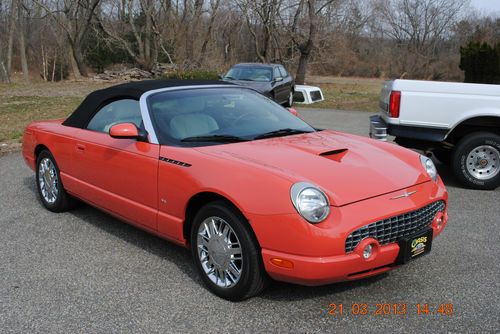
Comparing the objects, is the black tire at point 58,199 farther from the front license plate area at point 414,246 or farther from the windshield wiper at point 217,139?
the front license plate area at point 414,246

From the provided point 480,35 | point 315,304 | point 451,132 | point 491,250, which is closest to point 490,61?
point 480,35

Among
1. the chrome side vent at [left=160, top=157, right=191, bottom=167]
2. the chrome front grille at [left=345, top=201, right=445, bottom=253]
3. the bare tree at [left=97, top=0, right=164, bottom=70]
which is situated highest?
Result: the bare tree at [left=97, top=0, right=164, bottom=70]

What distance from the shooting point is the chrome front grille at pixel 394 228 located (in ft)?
9.78

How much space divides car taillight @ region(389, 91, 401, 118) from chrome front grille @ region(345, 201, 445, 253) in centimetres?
324

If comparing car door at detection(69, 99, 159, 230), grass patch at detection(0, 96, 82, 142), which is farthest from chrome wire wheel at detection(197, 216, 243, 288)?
grass patch at detection(0, 96, 82, 142)

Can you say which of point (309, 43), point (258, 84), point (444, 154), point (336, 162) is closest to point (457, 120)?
point (444, 154)

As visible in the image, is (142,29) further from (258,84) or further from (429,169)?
(429,169)

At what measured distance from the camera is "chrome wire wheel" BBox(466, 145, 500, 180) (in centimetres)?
640

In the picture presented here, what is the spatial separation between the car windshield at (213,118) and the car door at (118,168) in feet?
0.69

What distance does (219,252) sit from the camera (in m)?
3.39

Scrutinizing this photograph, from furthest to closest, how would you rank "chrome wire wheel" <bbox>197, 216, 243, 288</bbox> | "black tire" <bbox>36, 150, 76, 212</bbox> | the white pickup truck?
the white pickup truck, "black tire" <bbox>36, 150, 76, 212</bbox>, "chrome wire wheel" <bbox>197, 216, 243, 288</bbox>

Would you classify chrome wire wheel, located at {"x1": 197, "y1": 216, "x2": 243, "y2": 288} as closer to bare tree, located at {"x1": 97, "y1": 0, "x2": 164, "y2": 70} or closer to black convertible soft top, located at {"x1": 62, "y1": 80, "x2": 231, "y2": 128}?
black convertible soft top, located at {"x1": 62, "y1": 80, "x2": 231, "y2": 128}
